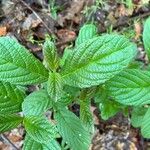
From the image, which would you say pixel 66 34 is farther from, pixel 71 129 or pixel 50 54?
pixel 50 54

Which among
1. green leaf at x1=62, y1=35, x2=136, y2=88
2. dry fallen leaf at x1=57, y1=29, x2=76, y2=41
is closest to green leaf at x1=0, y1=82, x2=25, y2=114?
green leaf at x1=62, y1=35, x2=136, y2=88

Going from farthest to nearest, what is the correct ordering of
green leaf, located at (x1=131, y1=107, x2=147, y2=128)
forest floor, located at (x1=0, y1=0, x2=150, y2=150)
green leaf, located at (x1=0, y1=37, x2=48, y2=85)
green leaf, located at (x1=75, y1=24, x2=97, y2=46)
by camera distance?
forest floor, located at (x1=0, y1=0, x2=150, y2=150), green leaf, located at (x1=131, y1=107, x2=147, y2=128), green leaf, located at (x1=75, y1=24, x2=97, y2=46), green leaf, located at (x1=0, y1=37, x2=48, y2=85)

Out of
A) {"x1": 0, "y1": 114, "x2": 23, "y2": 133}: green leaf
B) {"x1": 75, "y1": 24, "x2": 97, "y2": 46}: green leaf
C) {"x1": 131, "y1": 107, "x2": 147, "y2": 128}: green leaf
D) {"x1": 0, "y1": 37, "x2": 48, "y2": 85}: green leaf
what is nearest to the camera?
{"x1": 0, "y1": 37, "x2": 48, "y2": 85}: green leaf

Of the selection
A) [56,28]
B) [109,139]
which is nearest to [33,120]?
[109,139]

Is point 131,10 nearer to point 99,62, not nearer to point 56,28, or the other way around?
point 56,28

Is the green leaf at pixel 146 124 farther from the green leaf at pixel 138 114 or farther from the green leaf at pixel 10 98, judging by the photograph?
the green leaf at pixel 10 98

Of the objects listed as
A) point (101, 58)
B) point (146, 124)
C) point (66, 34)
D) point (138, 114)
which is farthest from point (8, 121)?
point (66, 34)

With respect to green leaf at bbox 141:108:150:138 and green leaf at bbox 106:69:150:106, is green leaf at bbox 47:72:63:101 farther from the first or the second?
green leaf at bbox 141:108:150:138
